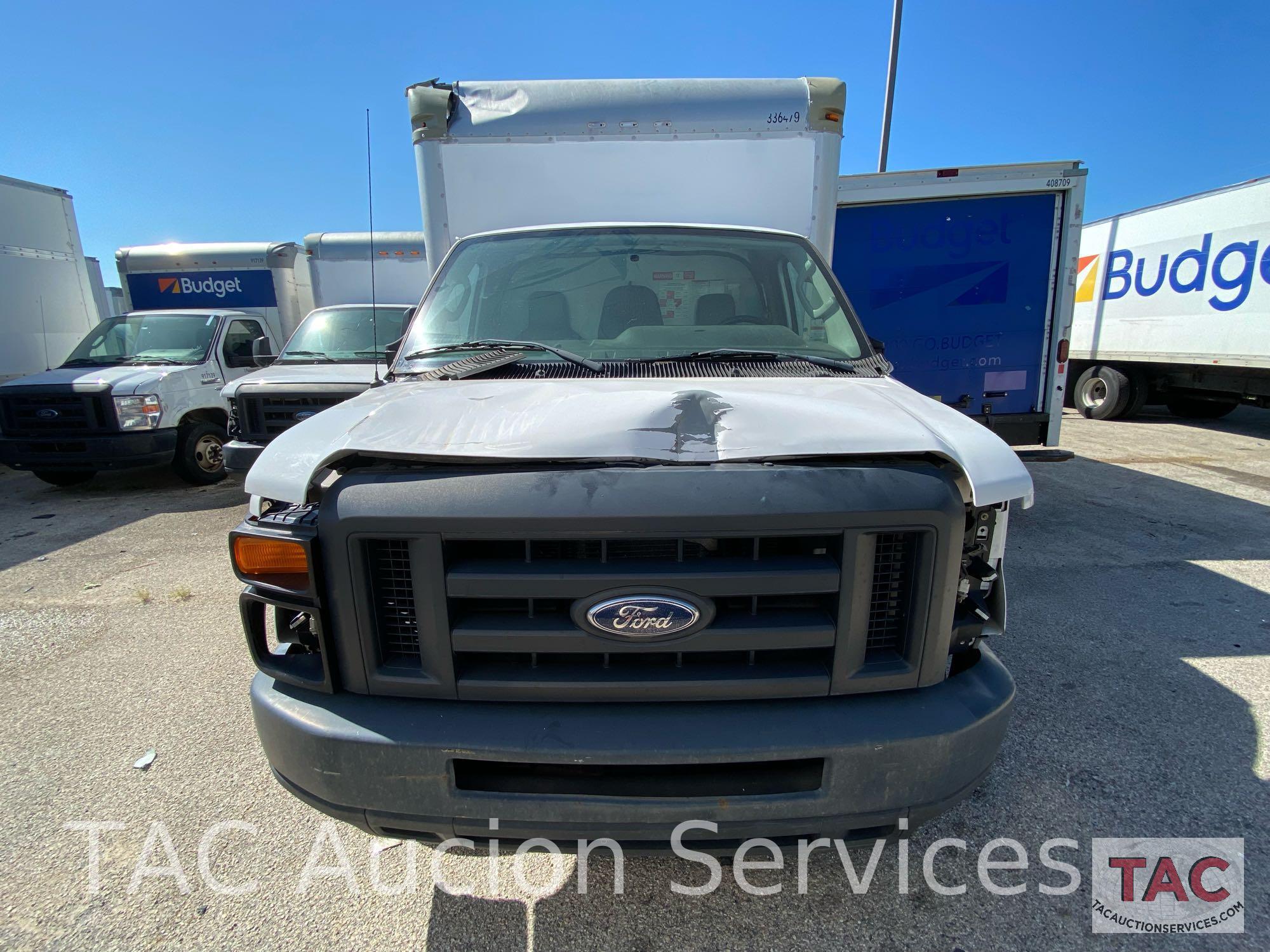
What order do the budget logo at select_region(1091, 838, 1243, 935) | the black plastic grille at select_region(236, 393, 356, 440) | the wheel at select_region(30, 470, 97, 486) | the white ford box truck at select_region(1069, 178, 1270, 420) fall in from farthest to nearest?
the white ford box truck at select_region(1069, 178, 1270, 420), the wheel at select_region(30, 470, 97, 486), the black plastic grille at select_region(236, 393, 356, 440), the budget logo at select_region(1091, 838, 1243, 935)

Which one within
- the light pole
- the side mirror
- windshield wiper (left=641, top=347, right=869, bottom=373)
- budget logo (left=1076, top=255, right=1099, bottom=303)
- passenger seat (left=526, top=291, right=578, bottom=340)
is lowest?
the side mirror

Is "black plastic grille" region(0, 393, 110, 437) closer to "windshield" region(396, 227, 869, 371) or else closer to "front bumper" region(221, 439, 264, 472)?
"front bumper" region(221, 439, 264, 472)

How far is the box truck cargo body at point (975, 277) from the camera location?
6.14 metres

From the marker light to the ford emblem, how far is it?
0.77 metres

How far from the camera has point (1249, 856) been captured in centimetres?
224

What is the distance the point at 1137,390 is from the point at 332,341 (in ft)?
42.2

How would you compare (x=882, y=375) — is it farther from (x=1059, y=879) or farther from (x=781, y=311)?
(x=1059, y=879)

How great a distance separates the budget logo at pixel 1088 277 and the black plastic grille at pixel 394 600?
13513 mm

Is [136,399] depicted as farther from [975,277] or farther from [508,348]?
[975,277]

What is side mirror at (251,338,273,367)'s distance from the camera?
6.50m

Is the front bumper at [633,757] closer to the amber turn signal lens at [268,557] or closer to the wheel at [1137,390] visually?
the amber turn signal lens at [268,557]

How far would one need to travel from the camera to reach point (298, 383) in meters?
6.39

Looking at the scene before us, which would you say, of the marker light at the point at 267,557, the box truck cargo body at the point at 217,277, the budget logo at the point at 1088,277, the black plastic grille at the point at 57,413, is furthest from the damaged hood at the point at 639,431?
the budget logo at the point at 1088,277

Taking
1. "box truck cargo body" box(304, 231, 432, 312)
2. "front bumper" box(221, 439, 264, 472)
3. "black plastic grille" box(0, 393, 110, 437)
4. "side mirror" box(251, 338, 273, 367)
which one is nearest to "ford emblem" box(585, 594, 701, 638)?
"front bumper" box(221, 439, 264, 472)
